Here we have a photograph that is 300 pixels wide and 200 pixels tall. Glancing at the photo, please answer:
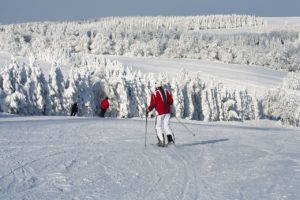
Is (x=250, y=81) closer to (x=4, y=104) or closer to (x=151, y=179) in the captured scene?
(x=4, y=104)

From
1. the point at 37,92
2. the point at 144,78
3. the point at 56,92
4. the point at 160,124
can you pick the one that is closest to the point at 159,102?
the point at 160,124

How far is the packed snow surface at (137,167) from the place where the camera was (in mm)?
9164

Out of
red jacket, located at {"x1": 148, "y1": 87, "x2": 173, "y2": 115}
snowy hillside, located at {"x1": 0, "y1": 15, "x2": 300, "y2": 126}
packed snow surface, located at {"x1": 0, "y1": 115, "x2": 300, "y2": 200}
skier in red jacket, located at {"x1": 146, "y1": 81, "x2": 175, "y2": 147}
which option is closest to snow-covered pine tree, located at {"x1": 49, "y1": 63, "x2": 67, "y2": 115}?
snowy hillside, located at {"x1": 0, "y1": 15, "x2": 300, "y2": 126}

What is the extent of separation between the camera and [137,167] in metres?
11.5

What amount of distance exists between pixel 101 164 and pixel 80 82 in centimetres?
6062

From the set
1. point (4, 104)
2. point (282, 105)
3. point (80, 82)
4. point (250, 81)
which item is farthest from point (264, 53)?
point (4, 104)

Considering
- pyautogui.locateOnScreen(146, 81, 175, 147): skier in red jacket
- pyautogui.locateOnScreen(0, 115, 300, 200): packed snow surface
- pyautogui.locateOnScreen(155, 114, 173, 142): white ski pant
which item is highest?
pyautogui.locateOnScreen(146, 81, 175, 147): skier in red jacket

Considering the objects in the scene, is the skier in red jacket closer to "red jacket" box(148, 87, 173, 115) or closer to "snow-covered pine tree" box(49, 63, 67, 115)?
"red jacket" box(148, 87, 173, 115)

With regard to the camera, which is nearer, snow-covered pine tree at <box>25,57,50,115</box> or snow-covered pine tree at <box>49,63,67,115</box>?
snow-covered pine tree at <box>25,57,50,115</box>

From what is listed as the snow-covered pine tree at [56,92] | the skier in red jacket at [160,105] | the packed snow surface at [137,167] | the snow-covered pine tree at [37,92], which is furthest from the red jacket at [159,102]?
the snow-covered pine tree at [56,92]

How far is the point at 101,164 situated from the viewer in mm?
11625

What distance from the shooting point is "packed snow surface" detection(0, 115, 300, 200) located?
30.1 feet

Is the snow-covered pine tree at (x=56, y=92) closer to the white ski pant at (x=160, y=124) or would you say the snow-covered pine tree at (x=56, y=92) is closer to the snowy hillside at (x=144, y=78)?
the snowy hillside at (x=144, y=78)

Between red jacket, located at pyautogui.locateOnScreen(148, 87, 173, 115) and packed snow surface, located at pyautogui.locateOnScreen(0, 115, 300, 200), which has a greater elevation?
red jacket, located at pyautogui.locateOnScreen(148, 87, 173, 115)
